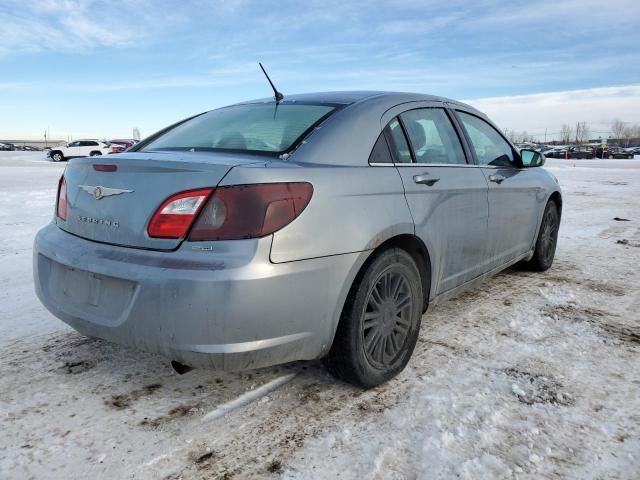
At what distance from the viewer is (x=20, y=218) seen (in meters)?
7.39

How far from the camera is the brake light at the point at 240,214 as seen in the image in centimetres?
202

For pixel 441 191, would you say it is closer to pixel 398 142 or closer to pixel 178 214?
pixel 398 142

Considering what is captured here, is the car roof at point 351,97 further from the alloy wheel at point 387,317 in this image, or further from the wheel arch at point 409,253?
the alloy wheel at point 387,317

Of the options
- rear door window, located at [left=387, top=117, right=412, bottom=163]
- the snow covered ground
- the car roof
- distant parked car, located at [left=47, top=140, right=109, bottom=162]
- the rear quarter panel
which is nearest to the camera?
the snow covered ground

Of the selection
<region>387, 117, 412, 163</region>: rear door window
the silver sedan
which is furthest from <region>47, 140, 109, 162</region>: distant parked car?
<region>387, 117, 412, 163</region>: rear door window

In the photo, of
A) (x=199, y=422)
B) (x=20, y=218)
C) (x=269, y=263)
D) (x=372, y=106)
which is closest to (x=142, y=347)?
(x=199, y=422)

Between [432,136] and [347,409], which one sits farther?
[432,136]

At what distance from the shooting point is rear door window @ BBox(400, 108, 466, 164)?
2994 millimetres

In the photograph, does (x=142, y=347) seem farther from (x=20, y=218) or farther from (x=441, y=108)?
(x=20, y=218)

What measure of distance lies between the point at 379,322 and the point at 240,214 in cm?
95

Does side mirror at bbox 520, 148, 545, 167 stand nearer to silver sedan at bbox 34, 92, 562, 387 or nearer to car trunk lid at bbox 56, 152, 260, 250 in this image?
silver sedan at bbox 34, 92, 562, 387

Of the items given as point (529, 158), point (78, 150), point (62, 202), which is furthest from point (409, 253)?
A: point (78, 150)

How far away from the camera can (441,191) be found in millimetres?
2977

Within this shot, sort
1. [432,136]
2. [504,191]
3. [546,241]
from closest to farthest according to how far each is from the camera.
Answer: [432,136], [504,191], [546,241]
